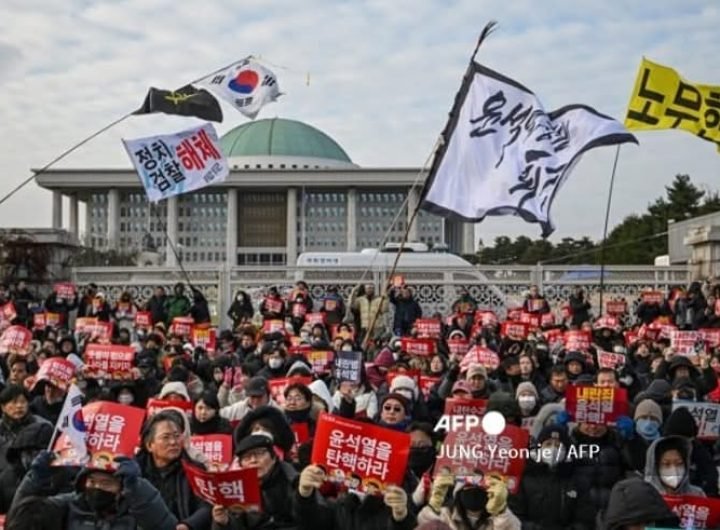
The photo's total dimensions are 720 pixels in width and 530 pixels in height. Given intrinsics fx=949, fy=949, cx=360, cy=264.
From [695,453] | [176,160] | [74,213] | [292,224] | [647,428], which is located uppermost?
[74,213]

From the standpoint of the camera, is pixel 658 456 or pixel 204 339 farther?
pixel 204 339

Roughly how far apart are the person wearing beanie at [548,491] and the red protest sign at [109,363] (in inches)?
159

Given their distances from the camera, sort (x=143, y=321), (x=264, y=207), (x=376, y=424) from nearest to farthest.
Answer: (x=376, y=424) < (x=143, y=321) < (x=264, y=207)

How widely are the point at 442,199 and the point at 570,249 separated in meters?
48.9

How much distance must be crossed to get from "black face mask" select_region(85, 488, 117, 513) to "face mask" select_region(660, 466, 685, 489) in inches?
90.3

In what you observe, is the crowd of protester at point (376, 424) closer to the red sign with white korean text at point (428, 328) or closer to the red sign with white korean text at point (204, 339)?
the red sign with white korean text at point (204, 339)

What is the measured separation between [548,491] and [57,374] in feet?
12.1

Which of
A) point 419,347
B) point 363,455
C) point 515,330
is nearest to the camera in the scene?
point 363,455

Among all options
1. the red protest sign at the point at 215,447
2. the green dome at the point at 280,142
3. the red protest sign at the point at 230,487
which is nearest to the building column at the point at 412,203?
the red protest sign at the point at 215,447

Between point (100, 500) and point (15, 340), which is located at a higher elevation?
point (15, 340)

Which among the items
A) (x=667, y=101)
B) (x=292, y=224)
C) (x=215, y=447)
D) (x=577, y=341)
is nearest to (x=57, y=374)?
(x=215, y=447)

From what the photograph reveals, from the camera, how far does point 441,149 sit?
8.27m

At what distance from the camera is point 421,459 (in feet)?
15.6

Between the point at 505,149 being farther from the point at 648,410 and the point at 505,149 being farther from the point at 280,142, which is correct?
the point at 280,142
